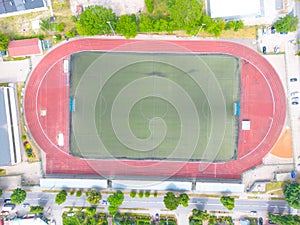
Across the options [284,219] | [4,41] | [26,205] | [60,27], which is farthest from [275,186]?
[4,41]

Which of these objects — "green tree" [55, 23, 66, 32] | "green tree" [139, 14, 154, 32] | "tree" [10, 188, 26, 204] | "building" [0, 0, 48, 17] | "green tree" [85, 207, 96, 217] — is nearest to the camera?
"green tree" [139, 14, 154, 32]

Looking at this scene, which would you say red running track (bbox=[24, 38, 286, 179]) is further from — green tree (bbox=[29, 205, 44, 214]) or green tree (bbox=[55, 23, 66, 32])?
green tree (bbox=[29, 205, 44, 214])

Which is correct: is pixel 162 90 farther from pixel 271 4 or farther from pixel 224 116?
pixel 271 4

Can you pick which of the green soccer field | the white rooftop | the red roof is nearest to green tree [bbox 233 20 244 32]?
the white rooftop

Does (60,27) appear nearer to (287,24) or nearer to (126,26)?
(126,26)

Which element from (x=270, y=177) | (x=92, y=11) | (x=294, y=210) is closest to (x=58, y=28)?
(x=92, y=11)

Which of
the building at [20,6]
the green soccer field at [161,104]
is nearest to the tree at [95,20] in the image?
the green soccer field at [161,104]
